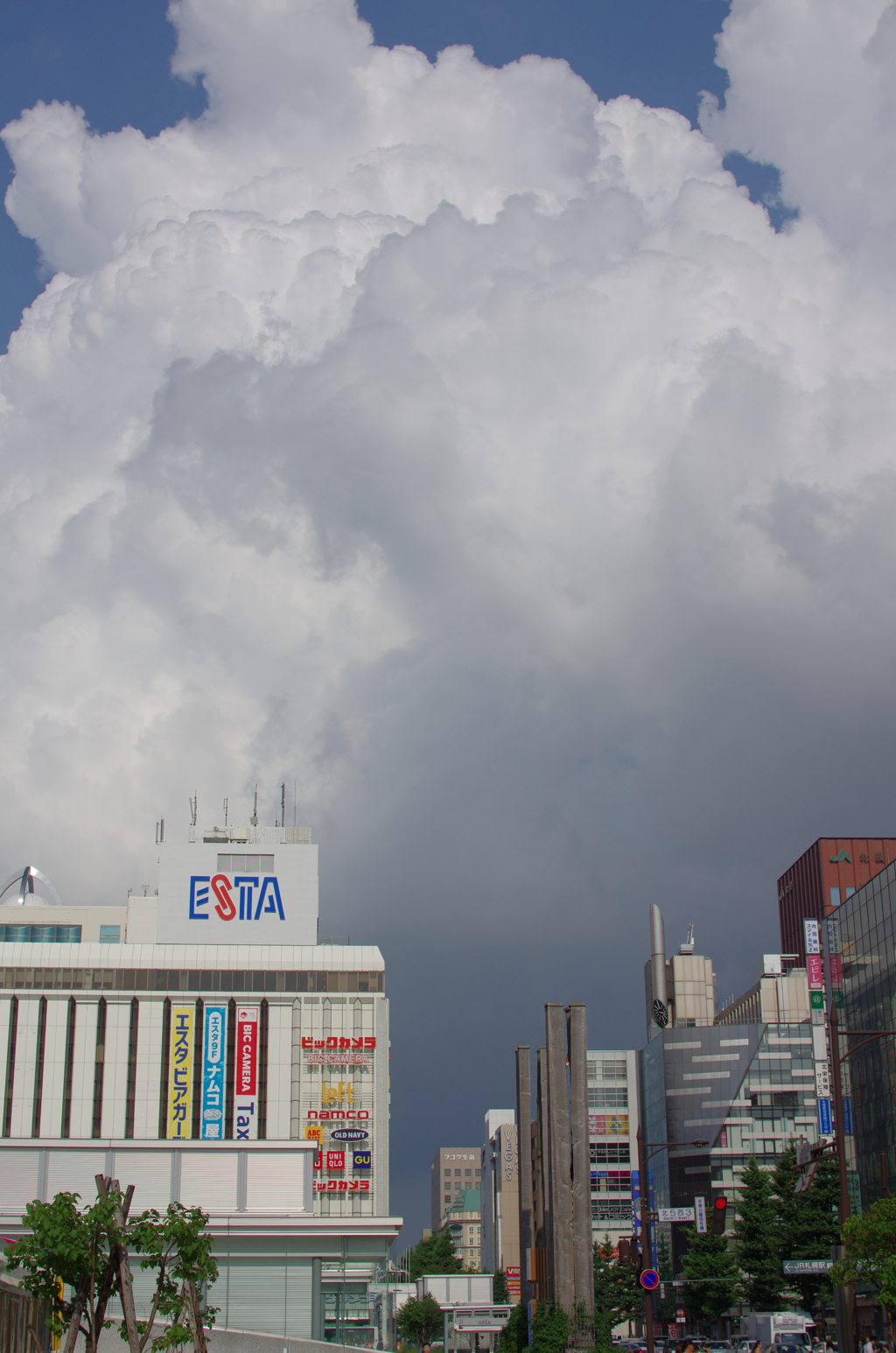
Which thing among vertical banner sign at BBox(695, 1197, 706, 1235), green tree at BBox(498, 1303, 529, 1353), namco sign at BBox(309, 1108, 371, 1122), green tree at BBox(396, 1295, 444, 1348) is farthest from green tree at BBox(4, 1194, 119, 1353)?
green tree at BBox(396, 1295, 444, 1348)

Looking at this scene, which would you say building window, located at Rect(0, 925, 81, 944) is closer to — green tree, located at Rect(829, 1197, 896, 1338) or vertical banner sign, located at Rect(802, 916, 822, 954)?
vertical banner sign, located at Rect(802, 916, 822, 954)

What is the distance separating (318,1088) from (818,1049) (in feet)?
135

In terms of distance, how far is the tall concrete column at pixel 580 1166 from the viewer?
60.6m

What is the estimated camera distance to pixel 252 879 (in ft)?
406

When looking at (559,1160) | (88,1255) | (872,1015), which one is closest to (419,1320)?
(872,1015)

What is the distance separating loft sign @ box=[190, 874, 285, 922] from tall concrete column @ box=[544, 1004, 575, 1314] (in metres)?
60.4

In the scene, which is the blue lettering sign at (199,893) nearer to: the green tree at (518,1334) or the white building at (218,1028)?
the white building at (218,1028)

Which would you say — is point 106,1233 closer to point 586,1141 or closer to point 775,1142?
point 586,1141

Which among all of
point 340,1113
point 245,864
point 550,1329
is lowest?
point 550,1329

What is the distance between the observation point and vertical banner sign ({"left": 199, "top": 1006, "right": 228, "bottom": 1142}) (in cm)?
11100

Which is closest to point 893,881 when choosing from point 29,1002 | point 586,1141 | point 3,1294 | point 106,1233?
point 586,1141

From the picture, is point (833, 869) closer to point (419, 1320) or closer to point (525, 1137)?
point (419, 1320)

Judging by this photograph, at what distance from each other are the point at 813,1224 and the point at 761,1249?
4567 millimetres

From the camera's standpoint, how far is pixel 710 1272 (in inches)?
3364
